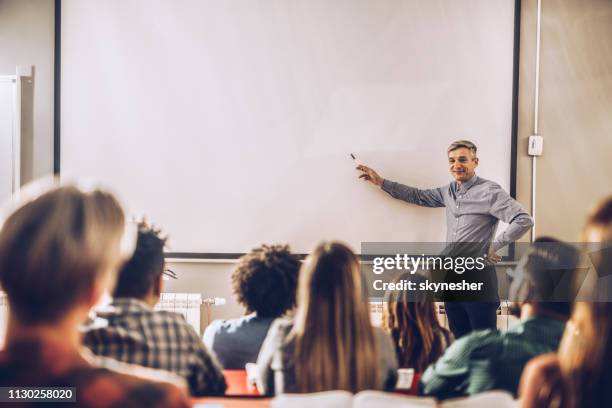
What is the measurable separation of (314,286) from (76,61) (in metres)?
2.86

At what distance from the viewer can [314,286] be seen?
4.89 ft

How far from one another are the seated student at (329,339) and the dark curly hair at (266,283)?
0.51 m

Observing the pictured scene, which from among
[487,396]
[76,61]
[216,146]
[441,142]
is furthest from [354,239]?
[487,396]

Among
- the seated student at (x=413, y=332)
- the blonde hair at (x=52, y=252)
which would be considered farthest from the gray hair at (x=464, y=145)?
the blonde hair at (x=52, y=252)

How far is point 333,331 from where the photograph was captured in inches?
57.1

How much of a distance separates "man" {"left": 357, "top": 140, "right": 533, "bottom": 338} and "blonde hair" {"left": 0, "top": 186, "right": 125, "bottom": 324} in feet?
9.18

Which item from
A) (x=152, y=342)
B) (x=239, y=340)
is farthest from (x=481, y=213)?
(x=152, y=342)

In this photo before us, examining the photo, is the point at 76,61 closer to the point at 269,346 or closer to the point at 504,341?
the point at 269,346

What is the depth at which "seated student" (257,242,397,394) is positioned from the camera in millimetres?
1437

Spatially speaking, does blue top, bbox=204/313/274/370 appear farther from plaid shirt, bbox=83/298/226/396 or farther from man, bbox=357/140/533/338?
man, bbox=357/140/533/338

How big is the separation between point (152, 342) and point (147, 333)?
3 cm

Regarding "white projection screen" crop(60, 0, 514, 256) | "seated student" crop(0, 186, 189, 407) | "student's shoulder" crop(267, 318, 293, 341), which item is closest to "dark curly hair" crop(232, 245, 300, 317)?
"student's shoulder" crop(267, 318, 293, 341)

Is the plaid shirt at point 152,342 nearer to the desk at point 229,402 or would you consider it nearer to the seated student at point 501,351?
the desk at point 229,402
